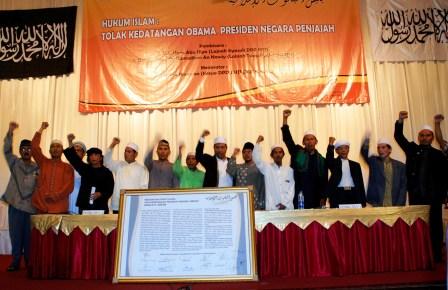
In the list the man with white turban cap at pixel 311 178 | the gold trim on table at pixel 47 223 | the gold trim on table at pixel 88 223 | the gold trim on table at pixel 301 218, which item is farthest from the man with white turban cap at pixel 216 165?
the gold trim on table at pixel 47 223

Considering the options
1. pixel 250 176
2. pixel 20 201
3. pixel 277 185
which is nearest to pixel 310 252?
pixel 277 185

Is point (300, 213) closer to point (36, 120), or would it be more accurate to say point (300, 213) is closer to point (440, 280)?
point (440, 280)

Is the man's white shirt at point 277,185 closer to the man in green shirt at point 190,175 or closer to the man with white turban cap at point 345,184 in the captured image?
the man with white turban cap at point 345,184

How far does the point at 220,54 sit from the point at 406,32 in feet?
10.6

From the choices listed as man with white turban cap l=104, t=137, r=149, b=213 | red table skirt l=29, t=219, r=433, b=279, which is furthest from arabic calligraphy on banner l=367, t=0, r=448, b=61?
man with white turban cap l=104, t=137, r=149, b=213

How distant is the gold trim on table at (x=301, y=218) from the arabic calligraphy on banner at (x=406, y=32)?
3.76 metres

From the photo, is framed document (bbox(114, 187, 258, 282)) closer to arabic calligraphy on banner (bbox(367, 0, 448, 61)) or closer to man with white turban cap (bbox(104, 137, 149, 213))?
man with white turban cap (bbox(104, 137, 149, 213))

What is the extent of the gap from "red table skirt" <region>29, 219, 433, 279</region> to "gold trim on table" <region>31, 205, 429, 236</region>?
4cm

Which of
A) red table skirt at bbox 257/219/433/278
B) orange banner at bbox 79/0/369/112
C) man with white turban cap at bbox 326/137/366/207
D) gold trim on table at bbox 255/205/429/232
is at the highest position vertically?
orange banner at bbox 79/0/369/112

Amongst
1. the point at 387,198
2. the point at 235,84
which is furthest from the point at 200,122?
the point at 387,198

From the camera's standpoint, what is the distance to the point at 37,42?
22.2 ft

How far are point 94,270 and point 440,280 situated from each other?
9.94ft

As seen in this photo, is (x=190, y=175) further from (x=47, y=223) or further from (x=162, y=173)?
(x=47, y=223)

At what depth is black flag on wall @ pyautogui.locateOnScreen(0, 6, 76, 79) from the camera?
265 inches
